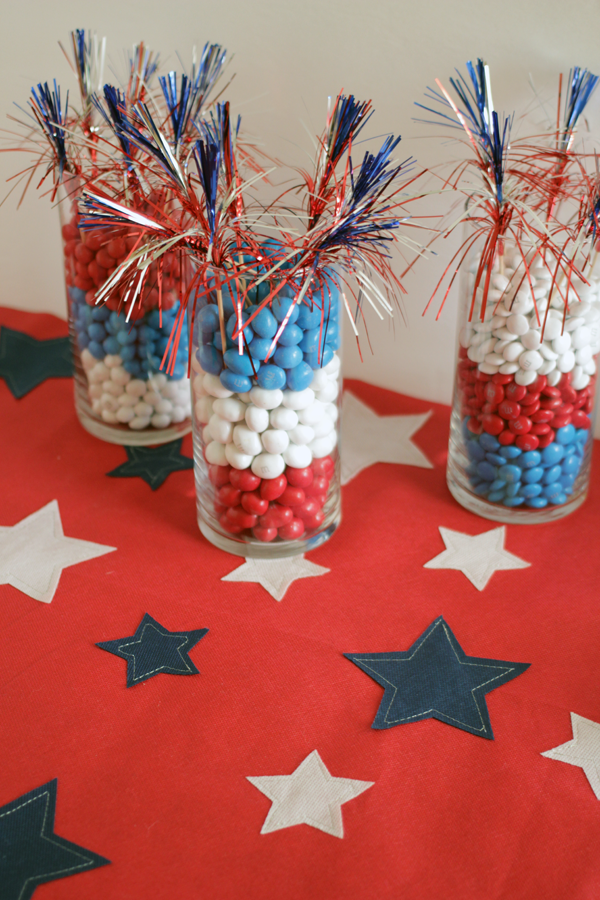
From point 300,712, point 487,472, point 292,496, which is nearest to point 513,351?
point 487,472

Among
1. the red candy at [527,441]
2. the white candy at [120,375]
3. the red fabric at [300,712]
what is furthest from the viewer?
the white candy at [120,375]

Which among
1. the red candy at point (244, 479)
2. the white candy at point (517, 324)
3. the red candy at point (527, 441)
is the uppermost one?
the white candy at point (517, 324)

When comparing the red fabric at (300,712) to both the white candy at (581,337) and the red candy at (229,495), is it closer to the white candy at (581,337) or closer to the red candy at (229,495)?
the red candy at (229,495)

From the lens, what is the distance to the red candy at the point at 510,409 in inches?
25.8

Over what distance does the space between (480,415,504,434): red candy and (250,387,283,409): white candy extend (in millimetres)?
199

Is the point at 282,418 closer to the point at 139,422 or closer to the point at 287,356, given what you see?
the point at 287,356

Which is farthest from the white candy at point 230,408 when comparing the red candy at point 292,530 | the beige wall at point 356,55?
the beige wall at point 356,55

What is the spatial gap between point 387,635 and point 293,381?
209mm

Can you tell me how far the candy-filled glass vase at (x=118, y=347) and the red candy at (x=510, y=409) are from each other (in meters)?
0.31

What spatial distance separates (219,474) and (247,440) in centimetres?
5

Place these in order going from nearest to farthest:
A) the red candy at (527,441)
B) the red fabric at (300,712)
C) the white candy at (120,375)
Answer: the red fabric at (300,712)
the red candy at (527,441)
the white candy at (120,375)

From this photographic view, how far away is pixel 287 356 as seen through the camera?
576 mm

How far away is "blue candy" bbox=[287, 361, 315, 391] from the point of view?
59cm

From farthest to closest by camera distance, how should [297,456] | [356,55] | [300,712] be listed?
[356,55]
[297,456]
[300,712]
